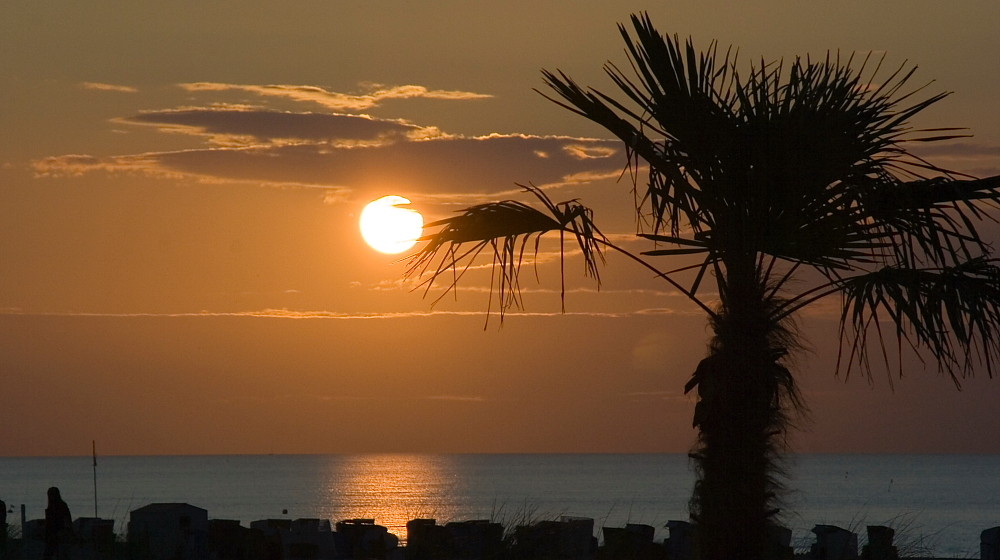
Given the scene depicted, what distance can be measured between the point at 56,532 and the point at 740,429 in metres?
10.3

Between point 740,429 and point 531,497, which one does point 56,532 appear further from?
point 531,497

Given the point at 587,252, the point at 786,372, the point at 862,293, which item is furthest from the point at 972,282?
the point at 587,252

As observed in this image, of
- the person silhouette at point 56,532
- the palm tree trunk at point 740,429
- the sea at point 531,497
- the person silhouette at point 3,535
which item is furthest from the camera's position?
the sea at point 531,497

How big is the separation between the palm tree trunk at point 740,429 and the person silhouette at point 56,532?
9.71 meters

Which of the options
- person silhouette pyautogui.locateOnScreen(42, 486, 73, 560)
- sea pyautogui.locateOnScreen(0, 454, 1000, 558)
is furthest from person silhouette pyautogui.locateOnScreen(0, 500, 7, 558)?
sea pyautogui.locateOnScreen(0, 454, 1000, 558)

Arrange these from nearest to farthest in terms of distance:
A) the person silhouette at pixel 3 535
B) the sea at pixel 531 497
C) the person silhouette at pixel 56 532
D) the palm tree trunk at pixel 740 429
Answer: the palm tree trunk at pixel 740 429, the person silhouette at pixel 56 532, the person silhouette at pixel 3 535, the sea at pixel 531 497

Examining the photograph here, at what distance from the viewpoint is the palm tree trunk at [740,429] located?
10.7 m

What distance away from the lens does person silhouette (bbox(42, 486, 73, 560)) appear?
55.5 ft

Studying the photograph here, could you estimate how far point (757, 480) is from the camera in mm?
10719

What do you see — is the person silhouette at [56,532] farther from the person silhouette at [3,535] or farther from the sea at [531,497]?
the sea at [531,497]

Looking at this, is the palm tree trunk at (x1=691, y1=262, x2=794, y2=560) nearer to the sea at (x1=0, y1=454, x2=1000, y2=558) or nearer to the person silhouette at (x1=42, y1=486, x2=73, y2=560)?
the person silhouette at (x1=42, y1=486, x2=73, y2=560)

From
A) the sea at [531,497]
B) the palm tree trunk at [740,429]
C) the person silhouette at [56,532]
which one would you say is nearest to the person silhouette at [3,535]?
the person silhouette at [56,532]

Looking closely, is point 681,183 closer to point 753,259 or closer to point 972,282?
point 753,259

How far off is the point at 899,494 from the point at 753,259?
129131 millimetres
